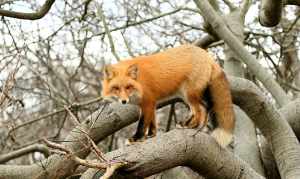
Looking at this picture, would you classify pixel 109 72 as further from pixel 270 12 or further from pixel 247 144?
pixel 247 144

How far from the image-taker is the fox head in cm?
555

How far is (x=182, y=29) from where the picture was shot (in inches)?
465

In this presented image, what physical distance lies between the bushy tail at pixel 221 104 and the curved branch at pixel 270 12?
1.35m

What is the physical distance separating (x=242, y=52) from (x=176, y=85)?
2.49 metres

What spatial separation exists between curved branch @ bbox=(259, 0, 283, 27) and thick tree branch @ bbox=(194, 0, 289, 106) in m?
0.81

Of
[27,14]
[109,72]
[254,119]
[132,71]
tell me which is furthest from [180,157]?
[27,14]

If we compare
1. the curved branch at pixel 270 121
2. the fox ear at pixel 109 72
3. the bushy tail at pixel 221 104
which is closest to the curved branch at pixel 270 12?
the curved branch at pixel 270 121

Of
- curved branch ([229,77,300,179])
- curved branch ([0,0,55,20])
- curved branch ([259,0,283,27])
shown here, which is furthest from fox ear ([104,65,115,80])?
curved branch ([259,0,283,27])

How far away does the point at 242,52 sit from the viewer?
7852mm

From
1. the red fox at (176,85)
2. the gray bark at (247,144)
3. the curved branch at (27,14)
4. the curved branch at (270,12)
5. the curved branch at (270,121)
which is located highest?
the curved branch at (27,14)

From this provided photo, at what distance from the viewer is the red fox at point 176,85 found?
5.52 m

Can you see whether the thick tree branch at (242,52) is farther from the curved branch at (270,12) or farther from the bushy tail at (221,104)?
the bushy tail at (221,104)

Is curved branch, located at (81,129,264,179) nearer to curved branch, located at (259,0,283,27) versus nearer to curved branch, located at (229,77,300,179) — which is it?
curved branch, located at (229,77,300,179)

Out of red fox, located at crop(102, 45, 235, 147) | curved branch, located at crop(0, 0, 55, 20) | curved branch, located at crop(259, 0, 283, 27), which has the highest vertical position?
curved branch, located at crop(0, 0, 55, 20)
